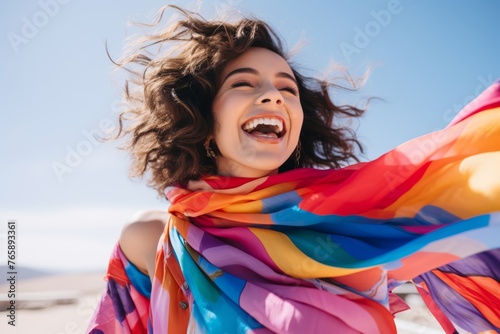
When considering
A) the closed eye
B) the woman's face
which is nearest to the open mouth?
the woman's face

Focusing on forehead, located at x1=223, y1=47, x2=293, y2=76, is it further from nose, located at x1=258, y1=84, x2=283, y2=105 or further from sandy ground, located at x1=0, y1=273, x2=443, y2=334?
sandy ground, located at x1=0, y1=273, x2=443, y2=334

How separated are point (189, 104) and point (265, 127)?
0.34 metres

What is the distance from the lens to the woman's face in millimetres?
1426

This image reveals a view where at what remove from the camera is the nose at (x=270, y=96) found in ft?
4.65

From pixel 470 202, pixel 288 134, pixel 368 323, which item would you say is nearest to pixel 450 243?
pixel 470 202

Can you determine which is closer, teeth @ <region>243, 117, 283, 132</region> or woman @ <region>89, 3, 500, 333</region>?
woman @ <region>89, 3, 500, 333</region>

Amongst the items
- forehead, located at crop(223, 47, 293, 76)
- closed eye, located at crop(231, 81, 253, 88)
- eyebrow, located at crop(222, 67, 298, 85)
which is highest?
forehead, located at crop(223, 47, 293, 76)

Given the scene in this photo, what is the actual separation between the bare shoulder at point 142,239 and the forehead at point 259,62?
68cm

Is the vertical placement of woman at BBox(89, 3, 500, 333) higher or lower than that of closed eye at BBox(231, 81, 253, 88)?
lower

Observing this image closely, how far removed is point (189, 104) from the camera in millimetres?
1620

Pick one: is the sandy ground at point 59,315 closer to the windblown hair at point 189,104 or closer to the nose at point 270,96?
the windblown hair at point 189,104

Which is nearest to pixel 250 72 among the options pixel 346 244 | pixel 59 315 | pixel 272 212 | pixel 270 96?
pixel 270 96

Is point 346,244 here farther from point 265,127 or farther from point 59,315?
point 59,315

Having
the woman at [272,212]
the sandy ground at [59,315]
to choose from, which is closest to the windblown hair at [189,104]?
the woman at [272,212]
